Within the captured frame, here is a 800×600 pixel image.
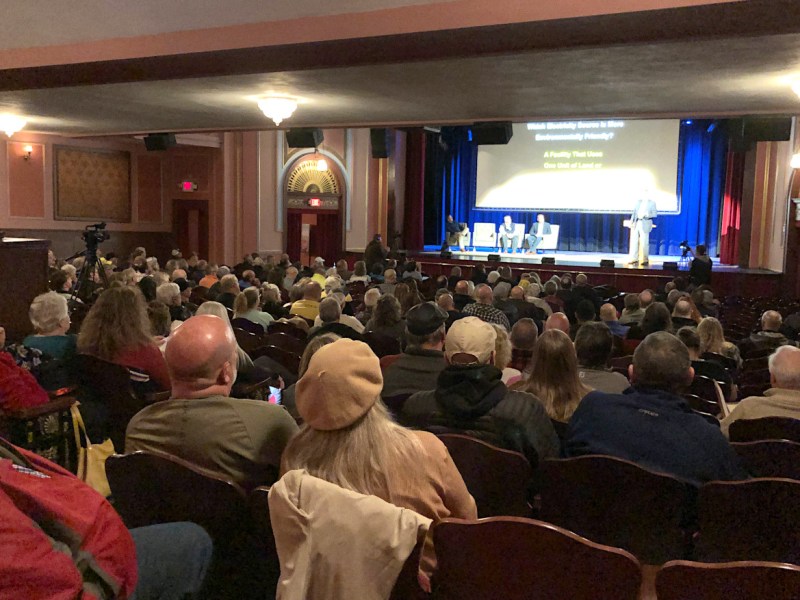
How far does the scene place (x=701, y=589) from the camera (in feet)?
4.83

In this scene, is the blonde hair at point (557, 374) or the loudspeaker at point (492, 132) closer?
the blonde hair at point (557, 374)

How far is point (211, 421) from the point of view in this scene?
7.11ft

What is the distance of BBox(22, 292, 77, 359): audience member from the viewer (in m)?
3.78

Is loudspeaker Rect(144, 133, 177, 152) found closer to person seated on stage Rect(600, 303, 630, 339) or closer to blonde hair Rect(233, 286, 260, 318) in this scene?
blonde hair Rect(233, 286, 260, 318)

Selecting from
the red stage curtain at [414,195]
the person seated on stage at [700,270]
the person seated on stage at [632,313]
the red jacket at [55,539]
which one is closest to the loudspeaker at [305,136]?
the person seated on stage at [632,313]

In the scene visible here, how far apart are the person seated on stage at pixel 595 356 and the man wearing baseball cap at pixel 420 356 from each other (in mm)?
747

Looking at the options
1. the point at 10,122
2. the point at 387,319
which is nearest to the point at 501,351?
the point at 387,319

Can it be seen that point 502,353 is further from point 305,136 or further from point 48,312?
point 305,136

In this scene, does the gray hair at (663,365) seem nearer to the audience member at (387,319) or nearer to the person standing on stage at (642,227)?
the audience member at (387,319)

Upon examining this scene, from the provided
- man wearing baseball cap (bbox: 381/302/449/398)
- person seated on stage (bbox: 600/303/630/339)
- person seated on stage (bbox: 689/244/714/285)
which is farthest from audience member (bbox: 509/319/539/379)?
person seated on stage (bbox: 689/244/714/285)

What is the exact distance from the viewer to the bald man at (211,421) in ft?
7.05

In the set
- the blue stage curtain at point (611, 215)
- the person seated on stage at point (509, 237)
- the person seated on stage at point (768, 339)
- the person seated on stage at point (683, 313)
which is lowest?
the person seated on stage at point (768, 339)

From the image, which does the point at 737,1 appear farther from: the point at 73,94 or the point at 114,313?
the point at 73,94

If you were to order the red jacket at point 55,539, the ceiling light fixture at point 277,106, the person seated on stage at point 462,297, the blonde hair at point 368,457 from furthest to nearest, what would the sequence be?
the ceiling light fixture at point 277,106, the person seated on stage at point 462,297, the blonde hair at point 368,457, the red jacket at point 55,539
